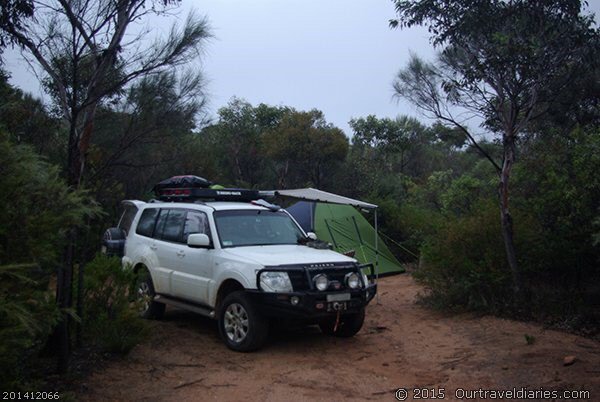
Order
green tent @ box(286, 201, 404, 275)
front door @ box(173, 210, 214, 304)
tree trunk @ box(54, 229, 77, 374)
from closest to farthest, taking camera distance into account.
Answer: tree trunk @ box(54, 229, 77, 374) → front door @ box(173, 210, 214, 304) → green tent @ box(286, 201, 404, 275)

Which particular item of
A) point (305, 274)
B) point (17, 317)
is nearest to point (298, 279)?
point (305, 274)

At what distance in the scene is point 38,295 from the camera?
4.08 m

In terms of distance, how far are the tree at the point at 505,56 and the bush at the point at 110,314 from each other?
5.27 m

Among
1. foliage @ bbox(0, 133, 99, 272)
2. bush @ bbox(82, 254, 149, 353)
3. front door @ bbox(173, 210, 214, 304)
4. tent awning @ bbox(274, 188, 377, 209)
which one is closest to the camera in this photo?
foliage @ bbox(0, 133, 99, 272)

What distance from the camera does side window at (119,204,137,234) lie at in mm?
9516

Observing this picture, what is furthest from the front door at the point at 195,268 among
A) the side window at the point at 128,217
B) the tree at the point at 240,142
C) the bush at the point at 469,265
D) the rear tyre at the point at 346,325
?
the tree at the point at 240,142

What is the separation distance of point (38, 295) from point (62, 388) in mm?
1393

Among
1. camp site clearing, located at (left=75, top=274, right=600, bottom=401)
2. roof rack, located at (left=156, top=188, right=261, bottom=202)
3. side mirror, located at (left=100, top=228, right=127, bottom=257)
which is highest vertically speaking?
roof rack, located at (left=156, top=188, right=261, bottom=202)

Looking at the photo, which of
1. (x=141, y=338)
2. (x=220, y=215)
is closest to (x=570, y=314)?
(x=220, y=215)

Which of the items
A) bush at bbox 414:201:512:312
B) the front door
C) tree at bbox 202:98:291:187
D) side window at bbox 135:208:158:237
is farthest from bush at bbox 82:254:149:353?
tree at bbox 202:98:291:187

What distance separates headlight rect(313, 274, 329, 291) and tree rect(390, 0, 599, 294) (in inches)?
128

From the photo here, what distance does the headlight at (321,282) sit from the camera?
21.7ft

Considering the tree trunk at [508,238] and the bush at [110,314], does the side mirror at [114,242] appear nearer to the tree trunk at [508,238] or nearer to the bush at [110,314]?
the bush at [110,314]

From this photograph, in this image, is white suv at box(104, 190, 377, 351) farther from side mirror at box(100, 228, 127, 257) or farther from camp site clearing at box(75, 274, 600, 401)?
camp site clearing at box(75, 274, 600, 401)
